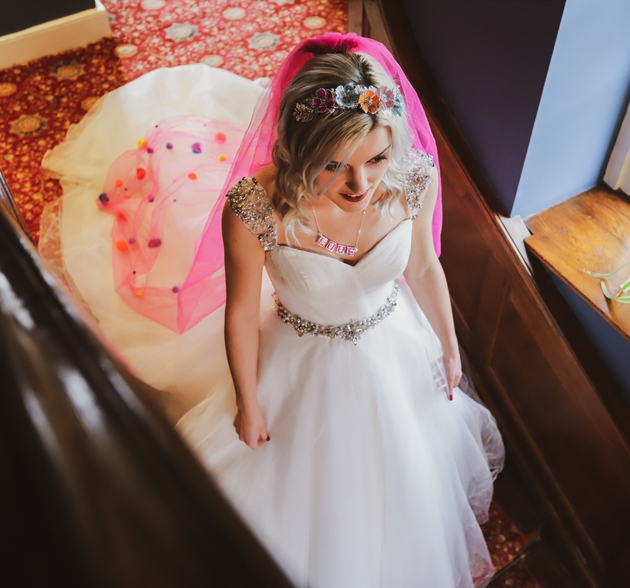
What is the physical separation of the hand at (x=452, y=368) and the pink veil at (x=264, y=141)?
32 cm

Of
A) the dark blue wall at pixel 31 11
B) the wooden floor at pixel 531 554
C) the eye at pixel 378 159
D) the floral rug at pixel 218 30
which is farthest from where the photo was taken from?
the floral rug at pixel 218 30

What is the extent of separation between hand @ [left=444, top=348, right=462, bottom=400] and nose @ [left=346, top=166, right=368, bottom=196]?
731mm

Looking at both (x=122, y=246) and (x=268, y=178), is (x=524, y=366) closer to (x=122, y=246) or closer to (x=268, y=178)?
(x=268, y=178)

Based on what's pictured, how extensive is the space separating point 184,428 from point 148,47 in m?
2.26

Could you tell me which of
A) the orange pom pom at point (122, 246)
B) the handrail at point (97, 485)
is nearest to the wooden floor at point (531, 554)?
the orange pom pom at point (122, 246)

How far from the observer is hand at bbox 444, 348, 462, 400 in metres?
1.79

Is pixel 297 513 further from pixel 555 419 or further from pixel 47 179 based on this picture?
pixel 47 179

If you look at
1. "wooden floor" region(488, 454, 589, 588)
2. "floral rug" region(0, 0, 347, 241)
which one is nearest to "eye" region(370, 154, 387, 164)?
"wooden floor" region(488, 454, 589, 588)

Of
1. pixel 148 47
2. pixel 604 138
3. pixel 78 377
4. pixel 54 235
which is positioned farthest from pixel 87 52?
pixel 78 377

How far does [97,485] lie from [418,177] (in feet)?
4.49

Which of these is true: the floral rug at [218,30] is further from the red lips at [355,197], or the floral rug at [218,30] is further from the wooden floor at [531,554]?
the wooden floor at [531,554]

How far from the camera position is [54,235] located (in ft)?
7.82

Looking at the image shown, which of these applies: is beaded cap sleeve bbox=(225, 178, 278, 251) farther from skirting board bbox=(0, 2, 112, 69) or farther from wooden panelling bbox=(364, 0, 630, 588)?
skirting board bbox=(0, 2, 112, 69)

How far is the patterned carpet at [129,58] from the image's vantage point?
2.71m
